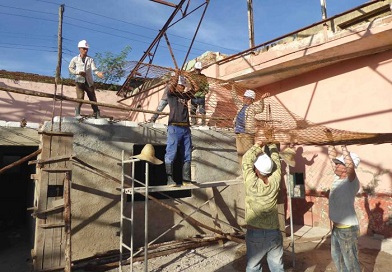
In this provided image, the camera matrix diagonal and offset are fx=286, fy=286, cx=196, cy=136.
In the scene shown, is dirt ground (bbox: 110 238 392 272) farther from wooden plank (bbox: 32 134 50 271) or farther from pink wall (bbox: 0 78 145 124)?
pink wall (bbox: 0 78 145 124)

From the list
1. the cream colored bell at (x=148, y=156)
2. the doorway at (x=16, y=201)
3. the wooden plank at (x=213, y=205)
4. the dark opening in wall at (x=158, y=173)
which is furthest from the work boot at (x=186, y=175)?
the doorway at (x=16, y=201)

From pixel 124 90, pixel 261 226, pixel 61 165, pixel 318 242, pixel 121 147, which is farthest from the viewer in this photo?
pixel 124 90

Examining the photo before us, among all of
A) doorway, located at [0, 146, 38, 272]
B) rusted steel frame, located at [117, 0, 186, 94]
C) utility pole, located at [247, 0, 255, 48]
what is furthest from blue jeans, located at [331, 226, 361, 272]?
rusted steel frame, located at [117, 0, 186, 94]

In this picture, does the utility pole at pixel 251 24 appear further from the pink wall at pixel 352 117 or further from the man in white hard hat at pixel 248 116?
the man in white hard hat at pixel 248 116

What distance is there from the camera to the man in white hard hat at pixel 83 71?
250 inches

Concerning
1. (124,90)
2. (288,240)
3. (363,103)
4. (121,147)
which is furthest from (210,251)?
(124,90)

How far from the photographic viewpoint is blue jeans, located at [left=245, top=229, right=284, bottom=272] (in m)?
3.47

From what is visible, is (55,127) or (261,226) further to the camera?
(55,127)

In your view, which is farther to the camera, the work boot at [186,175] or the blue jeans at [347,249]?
the work boot at [186,175]

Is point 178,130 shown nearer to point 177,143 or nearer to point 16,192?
point 177,143

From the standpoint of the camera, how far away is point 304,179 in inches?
314

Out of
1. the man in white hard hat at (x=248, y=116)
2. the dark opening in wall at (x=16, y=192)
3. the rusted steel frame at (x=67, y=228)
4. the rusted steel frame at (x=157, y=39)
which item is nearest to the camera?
the rusted steel frame at (x=67, y=228)

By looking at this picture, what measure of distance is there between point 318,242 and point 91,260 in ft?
16.5

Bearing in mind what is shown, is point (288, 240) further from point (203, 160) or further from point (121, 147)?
point (121, 147)
